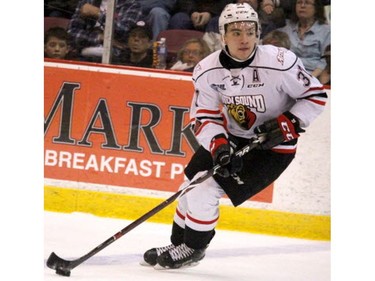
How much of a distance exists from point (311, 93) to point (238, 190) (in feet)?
1.37

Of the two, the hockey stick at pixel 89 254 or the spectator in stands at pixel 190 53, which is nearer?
the hockey stick at pixel 89 254

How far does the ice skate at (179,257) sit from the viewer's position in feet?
10.2

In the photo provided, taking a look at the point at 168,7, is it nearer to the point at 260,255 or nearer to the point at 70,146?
the point at 70,146

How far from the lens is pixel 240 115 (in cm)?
305

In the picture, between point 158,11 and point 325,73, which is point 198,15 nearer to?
point 158,11

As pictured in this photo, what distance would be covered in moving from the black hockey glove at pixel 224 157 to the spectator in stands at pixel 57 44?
1.23 m

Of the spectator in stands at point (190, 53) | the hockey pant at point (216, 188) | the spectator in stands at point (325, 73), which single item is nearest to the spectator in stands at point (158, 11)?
the spectator in stands at point (190, 53)

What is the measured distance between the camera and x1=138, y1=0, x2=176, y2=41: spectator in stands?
3.90 m

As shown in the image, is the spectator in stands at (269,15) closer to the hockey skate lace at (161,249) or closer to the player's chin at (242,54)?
the player's chin at (242,54)

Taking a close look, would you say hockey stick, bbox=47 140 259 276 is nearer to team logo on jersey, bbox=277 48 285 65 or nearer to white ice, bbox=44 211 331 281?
white ice, bbox=44 211 331 281

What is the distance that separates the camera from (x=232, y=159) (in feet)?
9.62

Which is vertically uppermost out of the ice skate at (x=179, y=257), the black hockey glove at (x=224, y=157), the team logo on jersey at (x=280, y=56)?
A: the team logo on jersey at (x=280, y=56)
